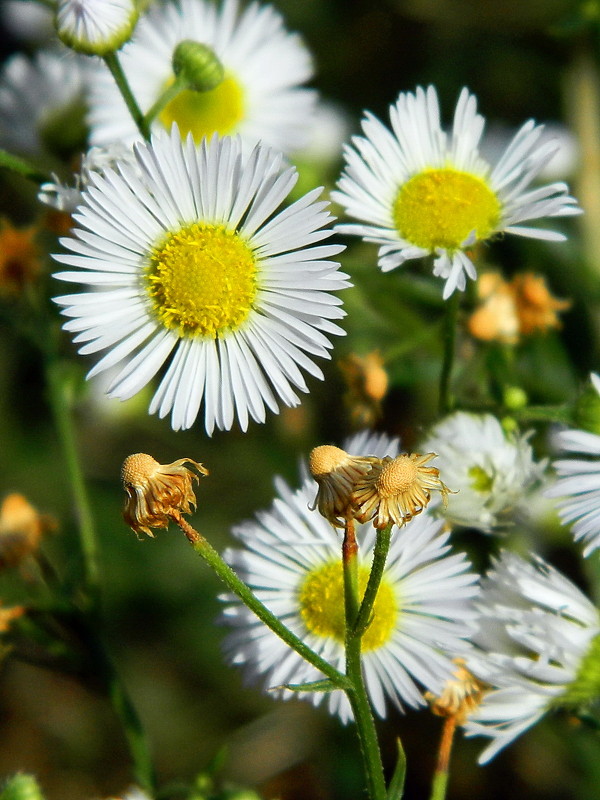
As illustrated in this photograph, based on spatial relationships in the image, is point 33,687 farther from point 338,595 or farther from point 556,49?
point 556,49

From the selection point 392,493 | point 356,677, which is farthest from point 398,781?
point 392,493

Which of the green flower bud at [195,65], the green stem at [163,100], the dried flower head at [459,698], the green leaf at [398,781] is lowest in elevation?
the green leaf at [398,781]

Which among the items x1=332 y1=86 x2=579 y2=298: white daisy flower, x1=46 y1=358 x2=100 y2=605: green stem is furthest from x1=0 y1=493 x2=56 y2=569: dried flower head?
x1=332 y1=86 x2=579 y2=298: white daisy flower

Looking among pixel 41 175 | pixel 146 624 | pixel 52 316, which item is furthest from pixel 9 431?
pixel 41 175

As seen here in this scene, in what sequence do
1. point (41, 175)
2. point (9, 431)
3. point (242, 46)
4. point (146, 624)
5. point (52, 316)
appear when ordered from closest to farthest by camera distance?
point (41, 175)
point (52, 316)
point (242, 46)
point (146, 624)
point (9, 431)

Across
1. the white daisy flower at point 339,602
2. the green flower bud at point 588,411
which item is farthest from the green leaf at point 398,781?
the green flower bud at point 588,411

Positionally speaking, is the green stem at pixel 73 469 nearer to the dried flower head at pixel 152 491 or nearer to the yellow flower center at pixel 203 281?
the yellow flower center at pixel 203 281

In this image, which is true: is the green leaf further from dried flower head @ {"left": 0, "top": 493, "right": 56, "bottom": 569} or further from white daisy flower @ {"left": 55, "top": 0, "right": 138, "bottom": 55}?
white daisy flower @ {"left": 55, "top": 0, "right": 138, "bottom": 55}
